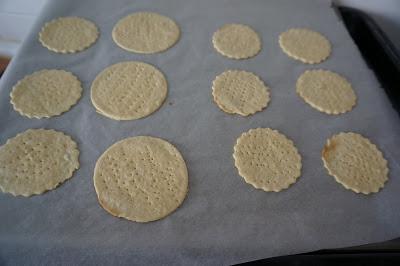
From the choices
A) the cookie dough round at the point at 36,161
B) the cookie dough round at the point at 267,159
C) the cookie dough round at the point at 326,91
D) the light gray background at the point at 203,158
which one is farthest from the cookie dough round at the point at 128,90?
the cookie dough round at the point at 326,91

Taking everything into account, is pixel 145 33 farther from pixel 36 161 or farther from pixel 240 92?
pixel 36 161

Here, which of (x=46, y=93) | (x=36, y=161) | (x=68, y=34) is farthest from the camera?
(x=68, y=34)

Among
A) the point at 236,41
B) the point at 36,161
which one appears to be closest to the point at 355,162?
the point at 236,41

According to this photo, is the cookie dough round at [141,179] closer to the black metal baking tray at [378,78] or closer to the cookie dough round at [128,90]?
the cookie dough round at [128,90]

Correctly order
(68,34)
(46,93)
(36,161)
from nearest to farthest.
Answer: (36,161) < (46,93) < (68,34)

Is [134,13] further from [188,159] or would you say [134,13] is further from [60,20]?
[188,159]

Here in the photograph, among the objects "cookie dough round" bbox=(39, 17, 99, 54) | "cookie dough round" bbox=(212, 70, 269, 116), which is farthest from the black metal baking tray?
"cookie dough round" bbox=(39, 17, 99, 54)
